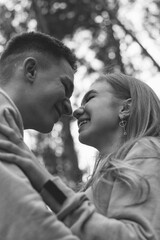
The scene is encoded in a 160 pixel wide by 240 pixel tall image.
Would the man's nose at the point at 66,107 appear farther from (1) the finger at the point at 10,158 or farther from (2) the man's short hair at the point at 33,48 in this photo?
(1) the finger at the point at 10,158

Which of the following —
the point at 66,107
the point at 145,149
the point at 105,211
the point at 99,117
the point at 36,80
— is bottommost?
the point at 105,211

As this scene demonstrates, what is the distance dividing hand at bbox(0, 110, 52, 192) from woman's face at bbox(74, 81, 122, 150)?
4.34 ft

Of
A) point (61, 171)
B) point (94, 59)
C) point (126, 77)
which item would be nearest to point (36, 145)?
point (61, 171)

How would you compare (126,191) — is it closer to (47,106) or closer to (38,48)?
(47,106)

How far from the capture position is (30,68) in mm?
3684

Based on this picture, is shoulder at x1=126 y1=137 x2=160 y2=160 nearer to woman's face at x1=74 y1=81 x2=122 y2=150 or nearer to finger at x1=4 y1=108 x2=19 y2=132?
woman's face at x1=74 y1=81 x2=122 y2=150

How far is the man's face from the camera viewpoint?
3595mm

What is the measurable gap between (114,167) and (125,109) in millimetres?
770

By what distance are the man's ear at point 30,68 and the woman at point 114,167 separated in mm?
685

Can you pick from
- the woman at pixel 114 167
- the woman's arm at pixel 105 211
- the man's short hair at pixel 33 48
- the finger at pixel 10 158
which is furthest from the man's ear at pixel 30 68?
the finger at pixel 10 158

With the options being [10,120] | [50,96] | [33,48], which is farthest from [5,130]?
[33,48]

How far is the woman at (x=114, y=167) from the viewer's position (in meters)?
2.80

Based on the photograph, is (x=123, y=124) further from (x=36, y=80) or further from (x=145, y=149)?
(x=36, y=80)

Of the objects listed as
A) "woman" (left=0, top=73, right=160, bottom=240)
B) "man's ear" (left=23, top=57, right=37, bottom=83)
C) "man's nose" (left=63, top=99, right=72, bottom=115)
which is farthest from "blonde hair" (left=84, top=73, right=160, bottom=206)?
"man's ear" (left=23, top=57, right=37, bottom=83)
